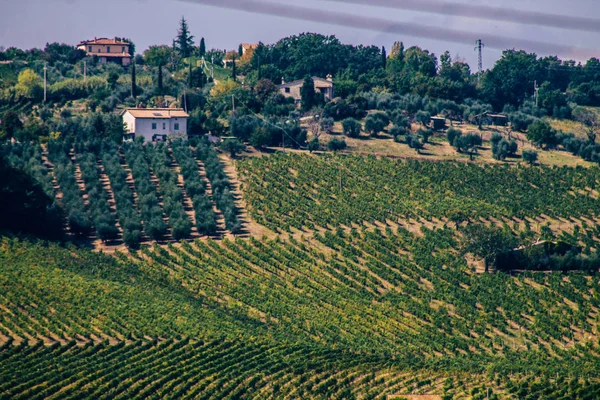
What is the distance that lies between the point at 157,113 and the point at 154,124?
197 centimetres

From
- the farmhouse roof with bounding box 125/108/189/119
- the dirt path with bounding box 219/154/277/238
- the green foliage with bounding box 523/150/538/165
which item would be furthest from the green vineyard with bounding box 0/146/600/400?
the farmhouse roof with bounding box 125/108/189/119

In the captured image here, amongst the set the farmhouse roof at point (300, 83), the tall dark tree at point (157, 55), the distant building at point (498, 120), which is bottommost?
the distant building at point (498, 120)

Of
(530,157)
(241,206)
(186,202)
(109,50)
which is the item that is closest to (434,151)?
(530,157)

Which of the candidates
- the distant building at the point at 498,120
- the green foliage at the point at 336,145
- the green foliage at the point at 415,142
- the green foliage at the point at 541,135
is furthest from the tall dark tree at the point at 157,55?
the green foliage at the point at 541,135

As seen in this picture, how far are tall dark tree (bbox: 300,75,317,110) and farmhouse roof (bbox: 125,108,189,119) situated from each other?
1604 centimetres

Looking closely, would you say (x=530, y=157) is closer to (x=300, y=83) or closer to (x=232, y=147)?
(x=232, y=147)

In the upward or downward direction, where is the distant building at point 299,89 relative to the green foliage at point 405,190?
upward

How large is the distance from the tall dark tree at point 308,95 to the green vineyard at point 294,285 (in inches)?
727

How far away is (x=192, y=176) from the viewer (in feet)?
288

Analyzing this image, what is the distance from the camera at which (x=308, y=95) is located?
11381 cm

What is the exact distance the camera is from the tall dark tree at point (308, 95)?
11312 centimetres

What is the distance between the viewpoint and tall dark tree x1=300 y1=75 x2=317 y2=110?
11312 centimetres

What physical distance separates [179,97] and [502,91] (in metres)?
43.5

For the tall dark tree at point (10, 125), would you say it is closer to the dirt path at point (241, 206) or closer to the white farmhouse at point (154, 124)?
the white farmhouse at point (154, 124)
